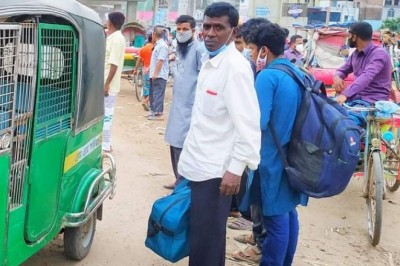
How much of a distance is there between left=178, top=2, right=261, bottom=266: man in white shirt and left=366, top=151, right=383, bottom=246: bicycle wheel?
6.33ft

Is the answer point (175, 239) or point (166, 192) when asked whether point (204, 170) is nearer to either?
point (175, 239)

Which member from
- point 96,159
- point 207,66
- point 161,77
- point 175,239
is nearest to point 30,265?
point 96,159

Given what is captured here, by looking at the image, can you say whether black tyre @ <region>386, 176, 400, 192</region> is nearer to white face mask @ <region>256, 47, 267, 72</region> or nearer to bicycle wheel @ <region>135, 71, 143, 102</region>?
white face mask @ <region>256, 47, 267, 72</region>

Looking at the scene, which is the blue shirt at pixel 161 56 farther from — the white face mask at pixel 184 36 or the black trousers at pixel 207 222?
the black trousers at pixel 207 222

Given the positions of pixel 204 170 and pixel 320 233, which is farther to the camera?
pixel 320 233

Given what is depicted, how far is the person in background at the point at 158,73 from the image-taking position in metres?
9.30

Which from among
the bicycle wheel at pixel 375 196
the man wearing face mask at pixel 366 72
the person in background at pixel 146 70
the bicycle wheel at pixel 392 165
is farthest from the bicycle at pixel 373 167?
the person in background at pixel 146 70

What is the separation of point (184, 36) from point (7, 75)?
265 cm

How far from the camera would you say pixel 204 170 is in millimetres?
2938

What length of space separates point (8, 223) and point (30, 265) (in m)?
1.30

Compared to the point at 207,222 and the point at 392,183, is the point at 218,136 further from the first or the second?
the point at 392,183

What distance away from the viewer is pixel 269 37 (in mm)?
3381

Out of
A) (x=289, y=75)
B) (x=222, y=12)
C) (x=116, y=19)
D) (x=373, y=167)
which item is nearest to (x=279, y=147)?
(x=289, y=75)

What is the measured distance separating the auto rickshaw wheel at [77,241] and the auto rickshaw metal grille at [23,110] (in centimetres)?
105
